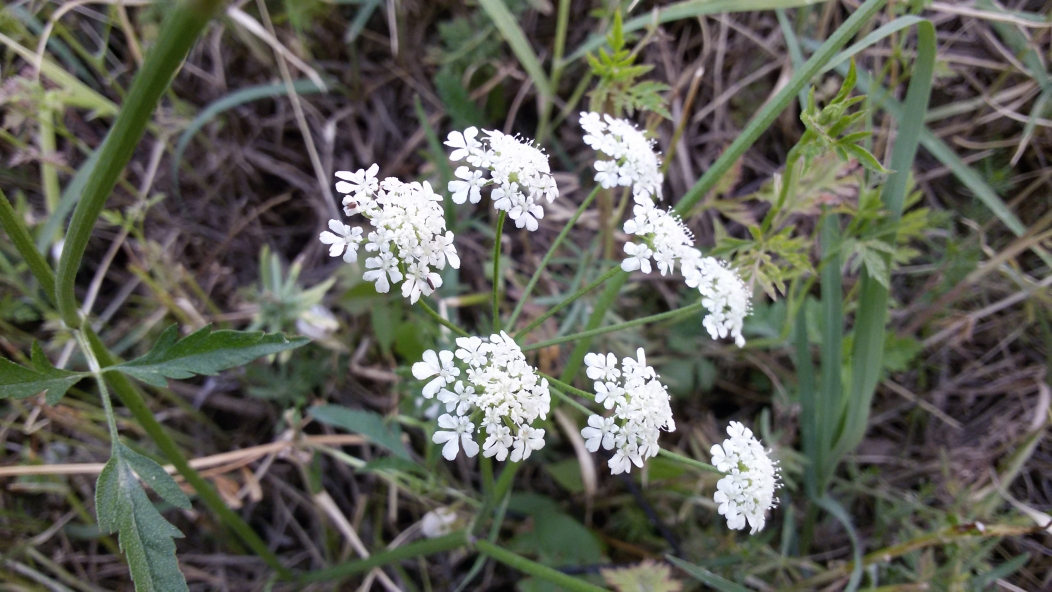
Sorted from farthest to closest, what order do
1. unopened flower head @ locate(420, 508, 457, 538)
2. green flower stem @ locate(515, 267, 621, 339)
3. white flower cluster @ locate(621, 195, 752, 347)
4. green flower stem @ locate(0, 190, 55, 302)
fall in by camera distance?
unopened flower head @ locate(420, 508, 457, 538), white flower cluster @ locate(621, 195, 752, 347), green flower stem @ locate(515, 267, 621, 339), green flower stem @ locate(0, 190, 55, 302)

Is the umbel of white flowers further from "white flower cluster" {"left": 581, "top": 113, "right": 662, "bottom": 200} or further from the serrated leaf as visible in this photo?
the serrated leaf

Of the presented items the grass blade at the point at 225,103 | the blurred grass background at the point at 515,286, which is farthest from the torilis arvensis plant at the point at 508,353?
the grass blade at the point at 225,103

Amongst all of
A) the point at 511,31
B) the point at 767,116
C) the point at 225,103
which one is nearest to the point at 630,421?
the point at 767,116

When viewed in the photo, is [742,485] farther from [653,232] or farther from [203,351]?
[203,351]

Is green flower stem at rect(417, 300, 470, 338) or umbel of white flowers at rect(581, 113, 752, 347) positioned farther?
umbel of white flowers at rect(581, 113, 752, 347)

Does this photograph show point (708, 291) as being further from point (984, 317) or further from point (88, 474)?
point (88, 474)

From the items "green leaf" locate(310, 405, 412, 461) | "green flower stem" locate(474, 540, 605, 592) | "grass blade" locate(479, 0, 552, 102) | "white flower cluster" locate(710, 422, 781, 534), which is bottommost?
"green flower stem" locate(474, 540, 605, 592)

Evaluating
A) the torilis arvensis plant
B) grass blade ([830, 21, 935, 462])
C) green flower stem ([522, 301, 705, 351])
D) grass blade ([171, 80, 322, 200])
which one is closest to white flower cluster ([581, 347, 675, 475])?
the torilis arvensis plant
